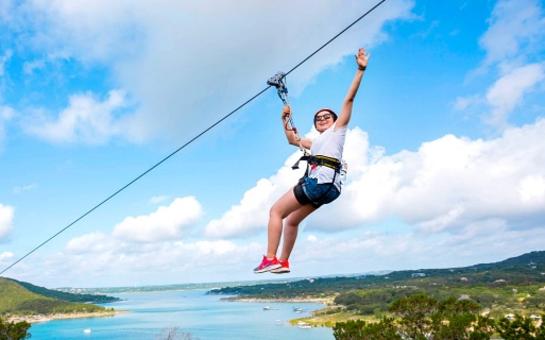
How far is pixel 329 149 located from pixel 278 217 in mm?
791

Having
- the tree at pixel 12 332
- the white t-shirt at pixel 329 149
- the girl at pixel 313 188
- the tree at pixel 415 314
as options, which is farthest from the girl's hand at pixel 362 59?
the tree at pixel 415 314

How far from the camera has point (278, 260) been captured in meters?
4.77

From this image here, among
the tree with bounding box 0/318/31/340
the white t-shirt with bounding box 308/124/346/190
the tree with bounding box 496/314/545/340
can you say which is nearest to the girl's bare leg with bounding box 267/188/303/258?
the white t-shirt with bounding box 308/124/346/190

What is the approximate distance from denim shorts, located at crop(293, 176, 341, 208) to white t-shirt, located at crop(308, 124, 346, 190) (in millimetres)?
51

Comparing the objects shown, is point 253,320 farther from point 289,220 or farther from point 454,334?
point 289,220

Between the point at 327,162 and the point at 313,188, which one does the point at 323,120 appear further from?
the point at 313,188

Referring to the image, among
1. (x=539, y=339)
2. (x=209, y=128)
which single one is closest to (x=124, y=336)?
(x=539, y=339)

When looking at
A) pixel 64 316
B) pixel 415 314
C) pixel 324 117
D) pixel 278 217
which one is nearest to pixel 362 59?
pixel 324 117

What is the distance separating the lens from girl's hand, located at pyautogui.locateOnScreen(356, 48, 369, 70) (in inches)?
175

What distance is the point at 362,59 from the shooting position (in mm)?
4461

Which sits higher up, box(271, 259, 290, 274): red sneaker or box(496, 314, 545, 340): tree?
box(271, 259, 290, 274): red sneaker

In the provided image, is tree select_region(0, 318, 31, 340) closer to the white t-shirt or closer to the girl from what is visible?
the girl

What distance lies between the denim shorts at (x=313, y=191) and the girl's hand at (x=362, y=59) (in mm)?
1085

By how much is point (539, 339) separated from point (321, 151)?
31908 mm
